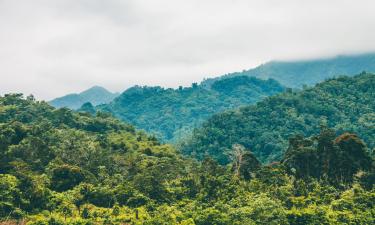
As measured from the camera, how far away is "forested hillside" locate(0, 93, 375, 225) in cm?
3212

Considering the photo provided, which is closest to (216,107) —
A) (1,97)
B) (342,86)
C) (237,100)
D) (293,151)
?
(237,100)

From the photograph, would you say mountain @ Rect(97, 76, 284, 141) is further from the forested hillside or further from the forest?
the forested hillside

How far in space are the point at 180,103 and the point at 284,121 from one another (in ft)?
266

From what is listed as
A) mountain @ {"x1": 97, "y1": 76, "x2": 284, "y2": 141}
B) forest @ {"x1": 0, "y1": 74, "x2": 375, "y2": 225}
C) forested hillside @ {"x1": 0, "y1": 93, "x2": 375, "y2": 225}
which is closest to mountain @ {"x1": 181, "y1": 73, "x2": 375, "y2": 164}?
forest @ {"x1": 0, "y1": 74, "x2": 375, "y2": 225}

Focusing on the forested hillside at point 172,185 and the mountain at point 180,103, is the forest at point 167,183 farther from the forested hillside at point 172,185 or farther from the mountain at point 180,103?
the mountain at point 180,103

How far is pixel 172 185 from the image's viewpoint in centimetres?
4078

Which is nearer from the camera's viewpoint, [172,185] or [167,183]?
[172,185]

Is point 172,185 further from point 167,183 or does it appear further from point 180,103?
point 180,103

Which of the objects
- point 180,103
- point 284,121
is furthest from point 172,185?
point 180,103

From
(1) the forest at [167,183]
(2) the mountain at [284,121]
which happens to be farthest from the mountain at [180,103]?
(1) the forest at [167,183]

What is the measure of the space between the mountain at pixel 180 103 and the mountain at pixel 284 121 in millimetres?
53029

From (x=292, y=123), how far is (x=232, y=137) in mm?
10577

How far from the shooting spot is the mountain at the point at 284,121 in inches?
3228

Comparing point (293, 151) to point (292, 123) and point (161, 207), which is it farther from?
point (292, 123)
